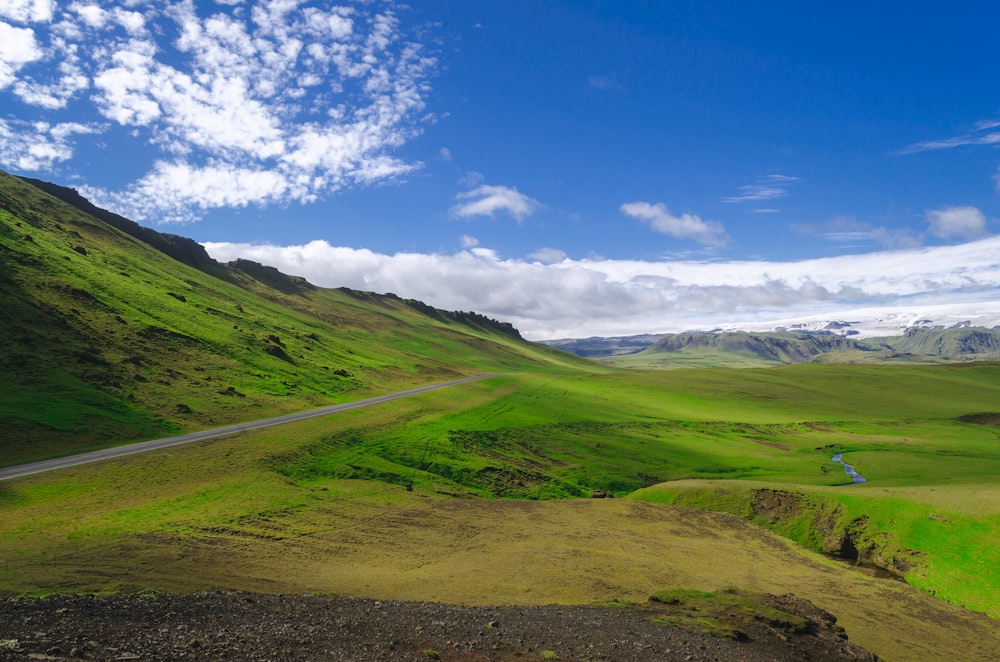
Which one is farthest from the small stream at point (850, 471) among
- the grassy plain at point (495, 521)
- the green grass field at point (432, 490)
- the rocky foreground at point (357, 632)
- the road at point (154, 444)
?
the road at point (154, 444)

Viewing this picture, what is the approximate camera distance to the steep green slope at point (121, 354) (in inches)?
2377

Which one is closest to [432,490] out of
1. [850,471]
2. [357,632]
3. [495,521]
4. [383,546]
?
[495,521]

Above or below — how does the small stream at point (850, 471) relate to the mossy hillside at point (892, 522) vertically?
below

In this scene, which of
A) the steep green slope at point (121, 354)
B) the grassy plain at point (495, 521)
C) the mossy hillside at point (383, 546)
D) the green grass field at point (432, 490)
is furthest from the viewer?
the steep green slope at point (121, 354)

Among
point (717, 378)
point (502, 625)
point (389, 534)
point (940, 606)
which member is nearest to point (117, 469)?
point (389, 534)

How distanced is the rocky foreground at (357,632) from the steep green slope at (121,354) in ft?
128

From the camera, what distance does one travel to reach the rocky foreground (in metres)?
18.2

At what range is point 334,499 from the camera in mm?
49594

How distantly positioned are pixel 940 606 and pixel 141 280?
16983cm

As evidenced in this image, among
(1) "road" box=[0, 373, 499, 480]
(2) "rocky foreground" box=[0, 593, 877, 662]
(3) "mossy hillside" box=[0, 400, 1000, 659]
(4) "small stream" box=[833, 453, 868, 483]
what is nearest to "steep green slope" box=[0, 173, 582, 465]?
(1) "road" box=[0, 373, 499, 480]

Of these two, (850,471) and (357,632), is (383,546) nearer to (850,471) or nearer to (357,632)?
(357,632)

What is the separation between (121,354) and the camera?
81938mm

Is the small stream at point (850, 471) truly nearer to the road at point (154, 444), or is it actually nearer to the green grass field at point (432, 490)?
the green grass field at point (432, 490)

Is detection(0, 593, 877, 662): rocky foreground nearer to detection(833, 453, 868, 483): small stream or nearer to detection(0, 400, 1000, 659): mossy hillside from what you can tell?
detection(0, 400, 1000, 659): mossy hillside
